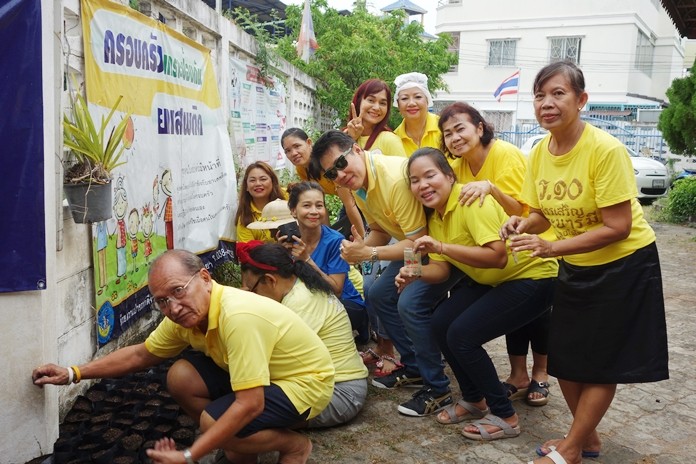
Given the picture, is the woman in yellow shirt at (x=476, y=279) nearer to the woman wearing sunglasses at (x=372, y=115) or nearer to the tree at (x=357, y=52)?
the woman wearing sunglasses at (x=372, y=115)

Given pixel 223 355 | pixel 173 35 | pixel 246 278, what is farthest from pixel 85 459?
pixel 173 35

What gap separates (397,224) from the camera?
3.61 meters

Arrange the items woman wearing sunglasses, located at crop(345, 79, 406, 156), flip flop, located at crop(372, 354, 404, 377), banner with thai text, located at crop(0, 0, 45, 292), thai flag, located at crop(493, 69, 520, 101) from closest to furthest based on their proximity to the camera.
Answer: banner with thai text, located at crop(0, 0, 45, 292) < flip flop, located at crop(372, 354, 404, 377) < woman wearing sunglasses, located at crop(345, 79, 406, 156) < thai flag, located at crop(493, 69, 520, 101)

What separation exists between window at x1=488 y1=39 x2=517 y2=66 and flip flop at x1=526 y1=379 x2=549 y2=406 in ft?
82.8

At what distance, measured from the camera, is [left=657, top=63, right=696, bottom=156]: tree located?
33.7 feet

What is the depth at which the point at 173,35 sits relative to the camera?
441cm

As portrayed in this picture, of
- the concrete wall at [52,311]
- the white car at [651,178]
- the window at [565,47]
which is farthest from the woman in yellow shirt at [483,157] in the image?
the window at [565,47]

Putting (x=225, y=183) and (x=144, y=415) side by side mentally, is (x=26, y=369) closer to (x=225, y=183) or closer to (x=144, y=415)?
(x=144, y=415)

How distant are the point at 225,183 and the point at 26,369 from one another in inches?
116

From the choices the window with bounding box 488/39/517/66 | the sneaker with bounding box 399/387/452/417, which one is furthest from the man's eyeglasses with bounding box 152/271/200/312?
the window with bounding box 488/39/517/66

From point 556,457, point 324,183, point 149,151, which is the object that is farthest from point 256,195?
point 556,457

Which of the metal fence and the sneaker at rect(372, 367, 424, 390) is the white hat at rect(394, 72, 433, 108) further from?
the metal fence

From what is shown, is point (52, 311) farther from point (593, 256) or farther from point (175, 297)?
point (593, 256)

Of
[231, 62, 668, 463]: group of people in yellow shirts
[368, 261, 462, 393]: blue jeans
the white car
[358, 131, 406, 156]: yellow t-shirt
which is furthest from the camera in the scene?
the white car
